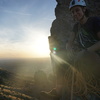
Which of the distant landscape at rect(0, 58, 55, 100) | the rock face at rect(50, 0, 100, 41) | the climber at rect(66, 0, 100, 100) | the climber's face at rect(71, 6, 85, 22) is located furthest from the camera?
the rock face at rect(50, 0, 100, 41)

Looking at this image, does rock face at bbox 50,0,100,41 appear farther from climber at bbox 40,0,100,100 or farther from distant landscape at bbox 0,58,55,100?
climber at bbox 40,0,100,100

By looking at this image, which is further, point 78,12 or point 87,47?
point 78,12

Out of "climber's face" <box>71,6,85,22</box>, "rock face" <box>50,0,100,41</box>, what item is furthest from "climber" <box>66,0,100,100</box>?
"rock face" <box>50,0,100,41</box>

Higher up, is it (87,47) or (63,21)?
(63,21)

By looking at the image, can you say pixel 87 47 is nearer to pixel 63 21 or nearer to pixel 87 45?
pixel 87 45

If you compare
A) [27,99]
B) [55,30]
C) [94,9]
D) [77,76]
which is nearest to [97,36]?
[77,76]

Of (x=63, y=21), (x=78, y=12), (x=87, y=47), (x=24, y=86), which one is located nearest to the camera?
(x=87, y=47)

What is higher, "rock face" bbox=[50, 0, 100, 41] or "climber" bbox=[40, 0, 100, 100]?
"rock face" bbox=[50, 0, 100, 41]

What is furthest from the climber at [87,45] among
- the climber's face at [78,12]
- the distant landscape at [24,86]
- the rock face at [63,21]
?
the rock face at [63,21]

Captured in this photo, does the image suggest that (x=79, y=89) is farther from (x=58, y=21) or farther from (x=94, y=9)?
(x=58, y=21)

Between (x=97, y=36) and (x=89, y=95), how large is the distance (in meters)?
2.18

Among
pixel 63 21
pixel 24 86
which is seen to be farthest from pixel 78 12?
pixel 63 21

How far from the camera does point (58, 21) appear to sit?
28.1 meters

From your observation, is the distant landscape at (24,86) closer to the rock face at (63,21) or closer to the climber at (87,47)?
the climber at (87,47)
